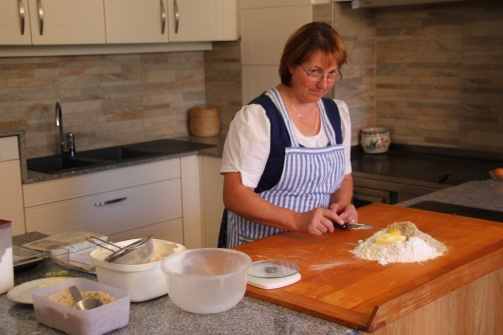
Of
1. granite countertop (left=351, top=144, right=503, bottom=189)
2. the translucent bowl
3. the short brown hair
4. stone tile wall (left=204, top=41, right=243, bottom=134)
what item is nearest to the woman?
the short brown hair

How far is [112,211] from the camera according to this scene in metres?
3.57

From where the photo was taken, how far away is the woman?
7.24 ft

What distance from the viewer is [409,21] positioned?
382 centimetres

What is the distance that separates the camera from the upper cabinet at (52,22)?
3.28 meters

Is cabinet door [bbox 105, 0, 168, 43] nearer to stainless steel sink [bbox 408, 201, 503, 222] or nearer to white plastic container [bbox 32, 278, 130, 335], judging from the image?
stainless steel sink [bbox 408, 201, 503, 222]

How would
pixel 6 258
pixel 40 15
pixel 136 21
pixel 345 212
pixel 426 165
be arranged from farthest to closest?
pixel 136 21, pixel 426 165, pixel 40 15, pixel 345 212, pixel 6 258

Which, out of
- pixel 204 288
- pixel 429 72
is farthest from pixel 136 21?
pixel 204 288

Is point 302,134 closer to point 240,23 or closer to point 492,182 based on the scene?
point 492,182

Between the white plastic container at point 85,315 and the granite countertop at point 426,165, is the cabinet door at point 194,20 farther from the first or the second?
the white plastic container at point 85,315

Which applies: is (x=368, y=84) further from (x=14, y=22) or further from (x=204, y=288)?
(x=204, y=288)

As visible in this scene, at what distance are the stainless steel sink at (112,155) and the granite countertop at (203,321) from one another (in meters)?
1.97

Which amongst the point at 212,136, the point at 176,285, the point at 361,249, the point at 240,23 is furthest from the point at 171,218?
the point at 176,285

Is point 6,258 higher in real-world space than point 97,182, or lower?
higher

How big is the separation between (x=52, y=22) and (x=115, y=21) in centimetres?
36
